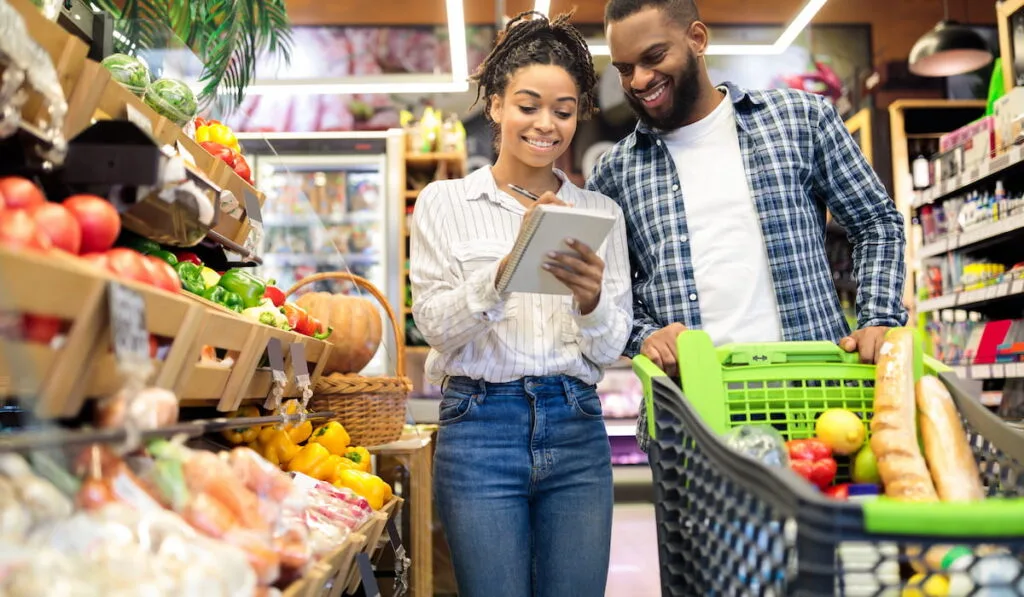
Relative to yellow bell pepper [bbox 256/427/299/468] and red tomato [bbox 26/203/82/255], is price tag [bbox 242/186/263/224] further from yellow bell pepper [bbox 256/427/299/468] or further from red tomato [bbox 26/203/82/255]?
red tomato [bbox 26/203/82/255]

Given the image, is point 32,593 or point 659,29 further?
point 659,29

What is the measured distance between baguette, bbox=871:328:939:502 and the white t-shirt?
18.3 inches

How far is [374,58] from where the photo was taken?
8562mm

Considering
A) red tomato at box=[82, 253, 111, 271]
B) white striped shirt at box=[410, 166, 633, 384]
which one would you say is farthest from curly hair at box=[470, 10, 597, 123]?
red tomato at box=[82, 253, 111, 271]

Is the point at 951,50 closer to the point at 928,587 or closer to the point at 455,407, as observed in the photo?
Answer: the point at 455,407

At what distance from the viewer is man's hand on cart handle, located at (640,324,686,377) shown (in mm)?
1559

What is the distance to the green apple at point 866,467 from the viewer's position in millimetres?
1435

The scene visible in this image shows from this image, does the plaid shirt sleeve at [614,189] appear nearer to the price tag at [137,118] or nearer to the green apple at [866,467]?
the green apple at [866,467]

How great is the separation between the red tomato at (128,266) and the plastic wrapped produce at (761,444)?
798 mm

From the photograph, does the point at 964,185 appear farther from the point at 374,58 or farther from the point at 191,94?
the point at 374,58

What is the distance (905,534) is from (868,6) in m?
8.77

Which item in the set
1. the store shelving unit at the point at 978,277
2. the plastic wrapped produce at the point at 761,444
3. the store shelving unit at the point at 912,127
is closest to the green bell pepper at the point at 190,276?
the plastic wrapped produce at the point at 761,444

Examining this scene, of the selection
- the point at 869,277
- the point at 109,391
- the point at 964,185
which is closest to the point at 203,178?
the point at 109,391

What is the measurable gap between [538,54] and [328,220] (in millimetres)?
5014
